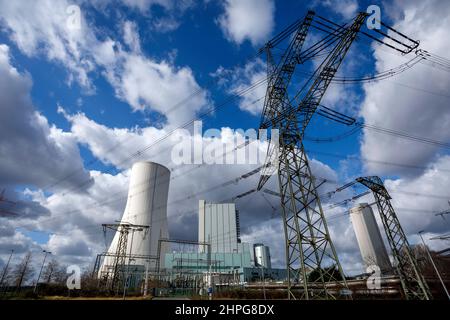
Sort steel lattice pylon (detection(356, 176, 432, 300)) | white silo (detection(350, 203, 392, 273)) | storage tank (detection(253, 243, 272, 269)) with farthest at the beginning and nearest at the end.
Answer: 1. storage tank (detection(253, 243, 272, 269))
2. white silo (detection(350, 203, 392, 273))
3. steel lattice pylon (detection(356, 176, 432, 300))

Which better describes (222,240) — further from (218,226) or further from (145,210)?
(145,210)

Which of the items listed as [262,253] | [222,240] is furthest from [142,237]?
[262,253]

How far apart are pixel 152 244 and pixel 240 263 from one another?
3577 centimetres

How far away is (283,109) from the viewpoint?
1678 cm

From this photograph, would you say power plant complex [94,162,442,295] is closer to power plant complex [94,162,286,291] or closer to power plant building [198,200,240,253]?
power plant complex [94,162,286,291]

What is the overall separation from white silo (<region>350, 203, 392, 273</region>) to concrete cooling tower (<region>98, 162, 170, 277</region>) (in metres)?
Result: 39.0

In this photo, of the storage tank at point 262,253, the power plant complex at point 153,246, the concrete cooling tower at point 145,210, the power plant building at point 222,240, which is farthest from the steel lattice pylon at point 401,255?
the storage tank at point 262,253

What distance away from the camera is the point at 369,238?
51312 mm

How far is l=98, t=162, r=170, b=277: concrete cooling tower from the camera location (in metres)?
38.6

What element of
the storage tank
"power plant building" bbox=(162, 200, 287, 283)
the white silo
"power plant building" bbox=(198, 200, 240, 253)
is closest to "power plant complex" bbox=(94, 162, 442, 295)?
the white silo

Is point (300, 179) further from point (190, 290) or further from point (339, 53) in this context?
point (190, 290)

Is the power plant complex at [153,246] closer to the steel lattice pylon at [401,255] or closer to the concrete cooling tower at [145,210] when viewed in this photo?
the concrete cooling tower at [145,210]

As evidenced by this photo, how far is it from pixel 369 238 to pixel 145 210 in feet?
149
